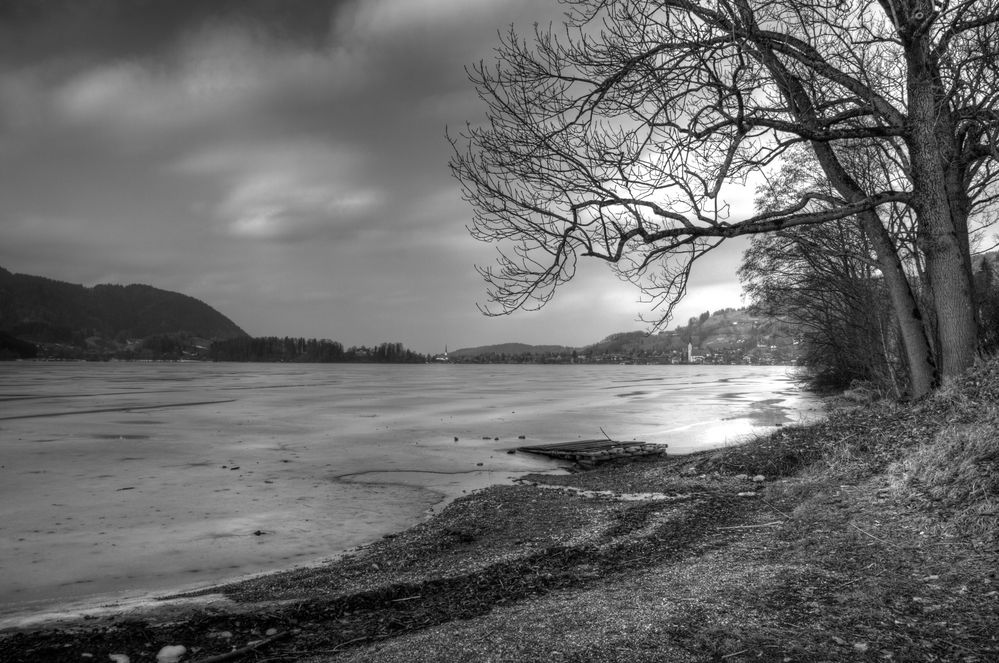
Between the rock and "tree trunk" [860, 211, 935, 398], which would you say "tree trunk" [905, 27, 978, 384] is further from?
the rock

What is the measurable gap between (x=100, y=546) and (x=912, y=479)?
35.0 ft

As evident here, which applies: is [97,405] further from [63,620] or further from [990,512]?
[990,512]

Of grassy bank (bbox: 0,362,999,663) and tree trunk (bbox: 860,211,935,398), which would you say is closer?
grassy bank (bbox: 0,362,999,663)

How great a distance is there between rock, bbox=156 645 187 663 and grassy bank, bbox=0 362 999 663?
0.35 ft

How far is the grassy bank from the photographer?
391cm

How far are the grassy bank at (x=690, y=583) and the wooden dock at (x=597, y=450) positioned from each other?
6.22 m

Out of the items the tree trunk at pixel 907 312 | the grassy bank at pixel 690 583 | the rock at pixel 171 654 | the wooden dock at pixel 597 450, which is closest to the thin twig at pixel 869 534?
the grassy bank at pixel 690 583

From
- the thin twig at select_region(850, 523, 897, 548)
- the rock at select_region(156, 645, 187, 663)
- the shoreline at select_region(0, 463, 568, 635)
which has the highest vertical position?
the thin twig at select_region(850, 523, 897, 548)

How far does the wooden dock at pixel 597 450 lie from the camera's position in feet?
50.5

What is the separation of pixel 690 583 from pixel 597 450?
1140 cm

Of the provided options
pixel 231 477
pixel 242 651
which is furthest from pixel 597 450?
pixel 242 651

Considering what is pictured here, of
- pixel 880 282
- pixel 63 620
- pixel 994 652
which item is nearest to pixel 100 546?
pixel 63 620

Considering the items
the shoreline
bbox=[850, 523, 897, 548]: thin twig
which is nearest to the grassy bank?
bbox=[850, 523, 897, 548]: thin twig

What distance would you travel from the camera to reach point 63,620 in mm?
6137
